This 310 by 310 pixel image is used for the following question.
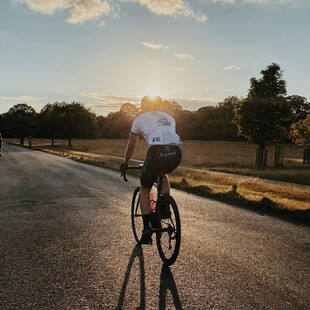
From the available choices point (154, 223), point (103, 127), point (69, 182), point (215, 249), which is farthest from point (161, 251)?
point (103, 127)

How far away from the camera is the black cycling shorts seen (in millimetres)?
4977

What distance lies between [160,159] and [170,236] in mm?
981

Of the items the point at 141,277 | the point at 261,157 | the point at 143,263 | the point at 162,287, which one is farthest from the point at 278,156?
the point at 162,287

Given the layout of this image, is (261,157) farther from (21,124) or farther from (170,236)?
(21,124)

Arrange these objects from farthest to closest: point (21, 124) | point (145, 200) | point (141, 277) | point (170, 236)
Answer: point (21, 124) < point (145, 200) < point (170, 236) < point (141, 277)

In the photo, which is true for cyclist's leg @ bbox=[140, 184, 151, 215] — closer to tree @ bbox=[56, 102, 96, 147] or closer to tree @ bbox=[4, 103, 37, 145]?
tree @ bbox=[56, 102, 96, 147]

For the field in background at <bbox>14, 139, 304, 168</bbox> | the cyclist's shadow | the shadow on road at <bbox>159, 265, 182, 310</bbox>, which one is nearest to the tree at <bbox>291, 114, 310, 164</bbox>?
the field in background at <bbox>14, 139, 304, 168</bbox>

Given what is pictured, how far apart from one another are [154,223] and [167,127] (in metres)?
1.29

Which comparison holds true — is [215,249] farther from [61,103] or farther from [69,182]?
[61,103]

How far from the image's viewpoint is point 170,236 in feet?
16.3

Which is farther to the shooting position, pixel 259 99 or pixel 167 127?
pixel 259 99

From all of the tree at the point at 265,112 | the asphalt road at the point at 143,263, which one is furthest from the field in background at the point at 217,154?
the asphalt road at the point at 143,263

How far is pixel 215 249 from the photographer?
563 cm

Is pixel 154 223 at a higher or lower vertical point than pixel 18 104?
lower
